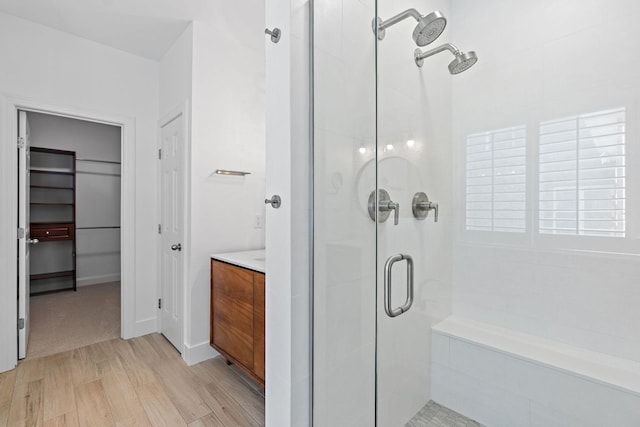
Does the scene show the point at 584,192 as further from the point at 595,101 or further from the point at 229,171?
the point at 229,171

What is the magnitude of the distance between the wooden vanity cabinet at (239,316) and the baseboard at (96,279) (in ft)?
11.4

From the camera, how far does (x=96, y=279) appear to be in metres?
4.67

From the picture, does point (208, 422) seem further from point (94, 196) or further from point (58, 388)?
point (94, 196)

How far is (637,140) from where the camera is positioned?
1470 mm

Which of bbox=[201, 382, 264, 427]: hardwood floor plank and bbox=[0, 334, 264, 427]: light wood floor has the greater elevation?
bbox=[0, 334, 264, 427]: light wood floor

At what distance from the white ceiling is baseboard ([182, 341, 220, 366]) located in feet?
8.18

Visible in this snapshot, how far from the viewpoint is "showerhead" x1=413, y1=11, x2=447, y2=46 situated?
4.24 ft

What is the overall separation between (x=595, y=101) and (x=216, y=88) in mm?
2472

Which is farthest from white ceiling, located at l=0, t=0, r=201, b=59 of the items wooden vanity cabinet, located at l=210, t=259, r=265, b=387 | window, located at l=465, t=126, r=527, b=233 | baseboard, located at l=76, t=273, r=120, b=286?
baseboard, located at l=76, t=273, r=120, b=286

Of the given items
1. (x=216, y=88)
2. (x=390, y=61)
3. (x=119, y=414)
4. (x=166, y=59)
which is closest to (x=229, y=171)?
(x=216, y=88)

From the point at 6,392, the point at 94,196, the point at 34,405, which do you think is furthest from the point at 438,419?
the point at 94,196

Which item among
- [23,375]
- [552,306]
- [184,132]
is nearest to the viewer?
[552,306]

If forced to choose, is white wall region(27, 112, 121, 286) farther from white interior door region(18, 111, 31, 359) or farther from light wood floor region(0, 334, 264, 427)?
light wood floor region(0, 334, 264, 427)

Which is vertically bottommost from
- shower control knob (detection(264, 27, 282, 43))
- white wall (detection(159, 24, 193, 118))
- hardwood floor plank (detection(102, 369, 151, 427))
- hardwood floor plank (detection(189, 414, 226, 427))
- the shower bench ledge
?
hardwood floor plank (detection(189, 414, 226, 427))
